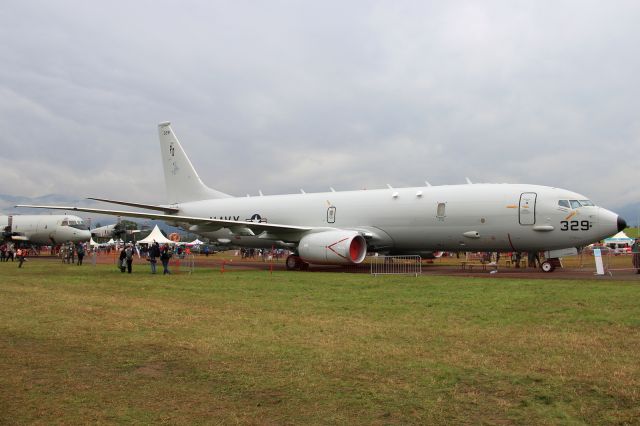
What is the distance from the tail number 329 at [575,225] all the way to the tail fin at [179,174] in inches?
787

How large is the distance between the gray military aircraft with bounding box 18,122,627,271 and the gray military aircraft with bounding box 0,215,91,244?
1638 centimetres

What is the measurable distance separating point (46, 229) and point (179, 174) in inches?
660

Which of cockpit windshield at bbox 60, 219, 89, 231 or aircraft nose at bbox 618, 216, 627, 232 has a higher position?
cockpit windshield at bbox 60, 219, 89, 231

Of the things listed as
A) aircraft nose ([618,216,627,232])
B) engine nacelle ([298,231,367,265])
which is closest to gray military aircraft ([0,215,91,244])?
engine nacelle ([298,231,367,265])

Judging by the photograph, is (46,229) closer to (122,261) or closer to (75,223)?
(75,223)

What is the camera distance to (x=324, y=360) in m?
6.46

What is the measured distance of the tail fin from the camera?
33281mm

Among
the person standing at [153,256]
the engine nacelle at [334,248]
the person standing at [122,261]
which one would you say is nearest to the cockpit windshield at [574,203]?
the engine nacelle at [334,248]

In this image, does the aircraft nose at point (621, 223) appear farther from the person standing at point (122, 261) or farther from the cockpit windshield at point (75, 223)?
the cockpit windshield at point (75, 223)

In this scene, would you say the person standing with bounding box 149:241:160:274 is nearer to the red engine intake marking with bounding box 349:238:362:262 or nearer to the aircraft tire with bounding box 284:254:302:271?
the aircraft tire with bounding box 284:254:302:271

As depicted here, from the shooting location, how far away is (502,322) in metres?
9.01

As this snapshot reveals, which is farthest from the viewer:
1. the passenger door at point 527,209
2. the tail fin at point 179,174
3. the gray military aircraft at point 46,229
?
the gray military aircraft at point 46,229

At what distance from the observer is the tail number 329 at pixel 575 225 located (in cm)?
1933

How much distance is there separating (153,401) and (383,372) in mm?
2463
